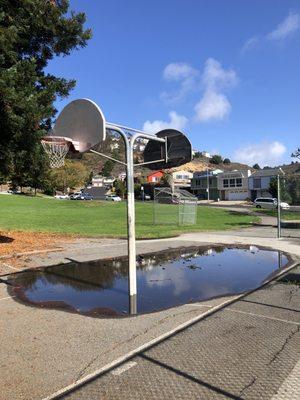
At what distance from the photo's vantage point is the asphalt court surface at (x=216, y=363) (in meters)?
4.12

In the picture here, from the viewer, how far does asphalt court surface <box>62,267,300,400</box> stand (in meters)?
4.12

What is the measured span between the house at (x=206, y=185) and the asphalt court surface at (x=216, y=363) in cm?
9728

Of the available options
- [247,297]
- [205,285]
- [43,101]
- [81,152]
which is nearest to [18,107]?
[43,101]

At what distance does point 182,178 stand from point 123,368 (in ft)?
417

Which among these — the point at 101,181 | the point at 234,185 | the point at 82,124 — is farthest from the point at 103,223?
the point at 101,181

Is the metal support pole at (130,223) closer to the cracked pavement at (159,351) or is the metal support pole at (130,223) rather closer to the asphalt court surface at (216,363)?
the cracked pavement at (159,351)

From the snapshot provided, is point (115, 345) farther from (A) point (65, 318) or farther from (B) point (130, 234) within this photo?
(B) point (130, 234)

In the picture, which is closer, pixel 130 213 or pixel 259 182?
pixel 130 213

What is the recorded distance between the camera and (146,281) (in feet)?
32.4

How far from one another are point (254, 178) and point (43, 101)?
277 ft

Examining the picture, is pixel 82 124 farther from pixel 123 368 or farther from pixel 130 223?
pixel 123 368

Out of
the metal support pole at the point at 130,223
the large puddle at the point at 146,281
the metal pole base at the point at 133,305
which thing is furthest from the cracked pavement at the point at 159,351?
the metal support pole at the point at 130,223

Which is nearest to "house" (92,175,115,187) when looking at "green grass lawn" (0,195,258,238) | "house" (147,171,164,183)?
"house" (147,171,164,183)

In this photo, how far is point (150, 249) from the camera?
15.2 meters
